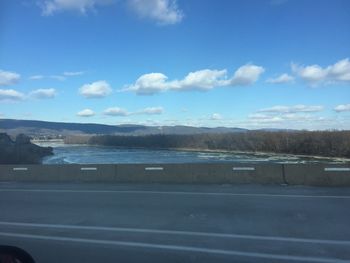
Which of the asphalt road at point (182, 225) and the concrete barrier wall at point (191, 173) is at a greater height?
the concrete barrier wall at point (191, 173)

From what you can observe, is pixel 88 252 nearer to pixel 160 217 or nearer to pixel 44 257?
pixel 44 257

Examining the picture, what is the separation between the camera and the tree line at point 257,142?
85875 millimetres

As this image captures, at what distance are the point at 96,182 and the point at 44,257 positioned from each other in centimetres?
1332

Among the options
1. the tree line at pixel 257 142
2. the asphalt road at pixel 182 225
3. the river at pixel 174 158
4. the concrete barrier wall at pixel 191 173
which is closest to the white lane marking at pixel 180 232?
the asphalt road at pixel 182 225

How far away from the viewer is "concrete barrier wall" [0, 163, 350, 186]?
17516 mm

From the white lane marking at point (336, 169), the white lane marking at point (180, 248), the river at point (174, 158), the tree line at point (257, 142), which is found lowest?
the white lane marking at point (180, 248)

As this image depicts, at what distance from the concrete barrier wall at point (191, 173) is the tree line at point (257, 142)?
217 feet

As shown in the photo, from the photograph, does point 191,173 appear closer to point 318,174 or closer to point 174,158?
point 318,174

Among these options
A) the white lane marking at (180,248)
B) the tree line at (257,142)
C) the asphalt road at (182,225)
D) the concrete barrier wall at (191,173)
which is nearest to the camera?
the white lane marking at (180,248)

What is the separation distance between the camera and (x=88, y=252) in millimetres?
7680

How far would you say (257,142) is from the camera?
113 m

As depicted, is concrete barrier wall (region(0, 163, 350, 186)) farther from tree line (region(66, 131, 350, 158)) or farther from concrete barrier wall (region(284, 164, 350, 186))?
tree line (region(66, 131, 350, 158))

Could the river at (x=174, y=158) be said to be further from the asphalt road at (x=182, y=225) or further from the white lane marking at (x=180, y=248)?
the white lane marking at (x=180, y=248)

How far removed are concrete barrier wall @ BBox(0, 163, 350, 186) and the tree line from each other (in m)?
66.3
